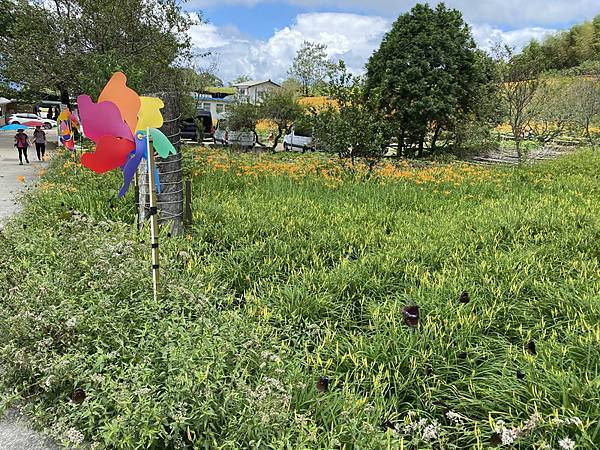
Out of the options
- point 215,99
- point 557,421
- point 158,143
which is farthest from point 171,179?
point 215,99

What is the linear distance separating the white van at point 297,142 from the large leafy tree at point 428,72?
11.9 ft

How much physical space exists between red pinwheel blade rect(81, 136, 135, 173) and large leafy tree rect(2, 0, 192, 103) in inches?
360

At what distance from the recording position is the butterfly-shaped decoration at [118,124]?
105 inches

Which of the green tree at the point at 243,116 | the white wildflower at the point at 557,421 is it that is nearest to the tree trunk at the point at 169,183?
the white wildflower at the point at 557,421

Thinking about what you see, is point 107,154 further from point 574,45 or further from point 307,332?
point 574,45

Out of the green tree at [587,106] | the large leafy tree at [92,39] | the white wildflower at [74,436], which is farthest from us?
the green tree at [587,106]

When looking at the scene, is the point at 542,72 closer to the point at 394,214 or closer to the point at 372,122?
the point at 372,122

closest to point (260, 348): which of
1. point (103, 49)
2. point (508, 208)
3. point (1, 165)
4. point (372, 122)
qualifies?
point (508, 208)

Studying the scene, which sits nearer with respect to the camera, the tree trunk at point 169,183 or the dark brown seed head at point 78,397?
the dark brown seed head at point 78,397

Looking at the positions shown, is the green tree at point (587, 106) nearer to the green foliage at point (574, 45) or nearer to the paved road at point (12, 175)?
the paved road at point (12, 175)

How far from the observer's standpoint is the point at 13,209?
7.04 m

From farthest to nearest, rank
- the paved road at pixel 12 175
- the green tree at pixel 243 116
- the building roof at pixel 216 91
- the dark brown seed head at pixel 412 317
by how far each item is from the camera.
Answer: the building roof at pixel 216 91
the green tree at pixel 243 116
the paved road at pixel 12 175
the dark brown seed head at pixel 412 317

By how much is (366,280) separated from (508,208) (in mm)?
3023

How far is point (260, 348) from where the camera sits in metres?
2.41
